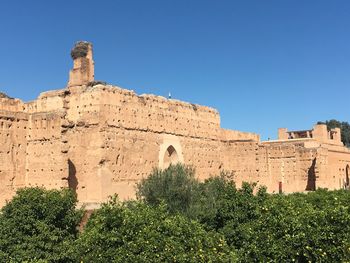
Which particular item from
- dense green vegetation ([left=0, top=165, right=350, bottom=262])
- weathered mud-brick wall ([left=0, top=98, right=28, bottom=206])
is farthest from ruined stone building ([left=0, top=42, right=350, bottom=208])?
dense green vegetation ([left=0, top=165, right=350, bottom=262])

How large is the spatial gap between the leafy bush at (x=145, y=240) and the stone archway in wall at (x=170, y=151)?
15.6m

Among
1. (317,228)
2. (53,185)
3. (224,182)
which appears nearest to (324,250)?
(317,228)

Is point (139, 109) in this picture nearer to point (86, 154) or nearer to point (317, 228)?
point (86, 154)

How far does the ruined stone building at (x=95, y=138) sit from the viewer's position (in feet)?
77.4

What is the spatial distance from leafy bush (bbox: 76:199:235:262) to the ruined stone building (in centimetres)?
1001

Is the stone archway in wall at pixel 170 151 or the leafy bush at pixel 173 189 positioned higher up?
the stone archway in wall at pixel 170 151

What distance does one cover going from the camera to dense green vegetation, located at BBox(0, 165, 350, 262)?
13.0 meters

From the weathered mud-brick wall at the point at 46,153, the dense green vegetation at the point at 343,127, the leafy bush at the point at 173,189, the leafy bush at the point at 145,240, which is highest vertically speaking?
A: the dense green vegetation at the point at 343,127

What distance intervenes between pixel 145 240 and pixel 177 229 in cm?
105

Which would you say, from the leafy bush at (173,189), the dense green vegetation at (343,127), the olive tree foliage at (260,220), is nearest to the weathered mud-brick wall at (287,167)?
the olive tree foliage at (260,220)

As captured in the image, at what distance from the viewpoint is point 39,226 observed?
53.3ft

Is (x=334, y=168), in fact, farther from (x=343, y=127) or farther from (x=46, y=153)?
(x=343, y=127)

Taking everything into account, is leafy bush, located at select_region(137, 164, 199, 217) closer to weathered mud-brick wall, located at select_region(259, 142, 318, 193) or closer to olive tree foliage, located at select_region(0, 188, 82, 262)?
olive tree foliage, located at select_region(0, 188, 82, 262)

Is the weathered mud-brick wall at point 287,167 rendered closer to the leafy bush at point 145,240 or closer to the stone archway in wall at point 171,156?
the stone archway in wall at point 171,156
